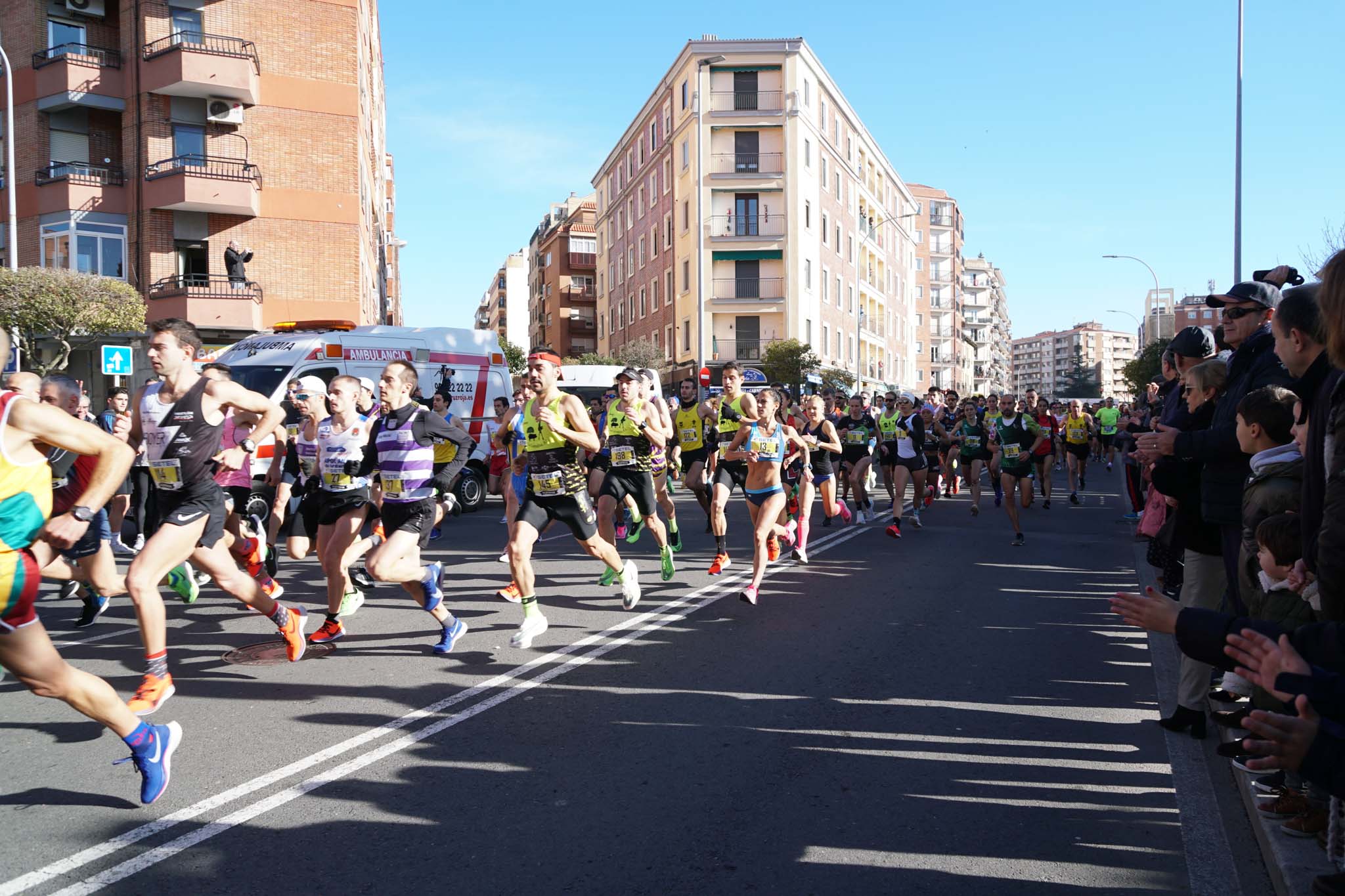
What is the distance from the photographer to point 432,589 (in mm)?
6445

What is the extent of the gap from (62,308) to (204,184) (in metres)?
7.25

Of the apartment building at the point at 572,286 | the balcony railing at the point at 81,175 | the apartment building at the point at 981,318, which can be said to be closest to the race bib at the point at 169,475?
the balcony railing at the point at 81,175

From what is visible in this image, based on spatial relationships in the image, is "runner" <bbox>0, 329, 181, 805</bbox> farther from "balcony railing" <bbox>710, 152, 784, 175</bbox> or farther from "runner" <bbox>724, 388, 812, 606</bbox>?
"balcony railing" <bbox>710, 152, 784, 175</bbox>

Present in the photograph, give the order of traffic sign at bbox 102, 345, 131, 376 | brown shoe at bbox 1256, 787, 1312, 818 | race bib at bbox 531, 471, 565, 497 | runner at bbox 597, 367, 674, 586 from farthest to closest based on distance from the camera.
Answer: traffic sign at bbox 102, 345, 131, 376
runner at bbox 597, 367, 674, 586
race bib at bbox 531, 471, 565, 497
brown shoe at bbox 1256, 787, 1312, 818

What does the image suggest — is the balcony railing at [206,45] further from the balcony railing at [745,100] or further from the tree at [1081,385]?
the tree at [1081,385]

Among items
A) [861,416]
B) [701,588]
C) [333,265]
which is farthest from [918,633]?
[333,265]

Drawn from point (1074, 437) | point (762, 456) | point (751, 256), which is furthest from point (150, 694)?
point (751, 256)

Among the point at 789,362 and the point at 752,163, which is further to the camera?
the point at 752,163

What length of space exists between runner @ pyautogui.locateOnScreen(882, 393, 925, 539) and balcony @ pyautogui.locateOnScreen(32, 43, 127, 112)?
26.1 m

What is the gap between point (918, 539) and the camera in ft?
41.8

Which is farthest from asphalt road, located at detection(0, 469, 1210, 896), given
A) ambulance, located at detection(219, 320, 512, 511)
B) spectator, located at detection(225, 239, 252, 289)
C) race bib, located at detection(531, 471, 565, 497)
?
spectator, located at detection(225, 239, 252, 289)

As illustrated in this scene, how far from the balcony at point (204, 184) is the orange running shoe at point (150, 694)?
26645 millimetres

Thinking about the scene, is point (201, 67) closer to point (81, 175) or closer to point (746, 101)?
point (81, 175)

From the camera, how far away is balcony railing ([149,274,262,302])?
28.2 m
